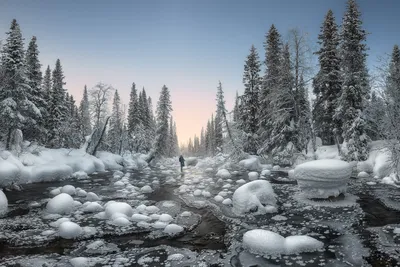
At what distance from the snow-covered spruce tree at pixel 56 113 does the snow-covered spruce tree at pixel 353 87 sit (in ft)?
107

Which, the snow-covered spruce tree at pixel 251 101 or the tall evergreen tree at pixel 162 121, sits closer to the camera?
the snow-covered spruce tree at pixel 251 101

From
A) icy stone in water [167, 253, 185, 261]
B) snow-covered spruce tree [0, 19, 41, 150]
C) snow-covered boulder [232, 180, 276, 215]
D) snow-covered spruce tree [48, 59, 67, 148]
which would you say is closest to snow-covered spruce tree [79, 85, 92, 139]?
snow-covered spruce tree [48, 59, 67, 148]

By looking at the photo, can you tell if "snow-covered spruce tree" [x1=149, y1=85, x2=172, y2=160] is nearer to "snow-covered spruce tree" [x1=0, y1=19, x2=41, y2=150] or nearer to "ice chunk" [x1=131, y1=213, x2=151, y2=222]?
"snow-covered spruce tree" [x1=0, y1=19, x2=41, y2=150]

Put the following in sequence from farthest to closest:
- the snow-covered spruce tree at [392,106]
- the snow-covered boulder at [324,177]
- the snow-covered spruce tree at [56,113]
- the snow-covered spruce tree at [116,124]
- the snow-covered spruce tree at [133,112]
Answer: the snow-covered spruce tree at [116,124], the snow-covered spruce tree at [133,112], the snow-covered spruce tree at [56,113], the snow-covered spruce tree at [392,106], the snow-covered boulder at [324,177]

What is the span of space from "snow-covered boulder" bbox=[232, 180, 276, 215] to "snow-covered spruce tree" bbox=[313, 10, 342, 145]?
17.3 meters

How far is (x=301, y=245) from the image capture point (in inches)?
248

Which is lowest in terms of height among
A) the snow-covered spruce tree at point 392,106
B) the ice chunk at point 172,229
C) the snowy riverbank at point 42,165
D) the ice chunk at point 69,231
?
the ice chunk at point 172,229

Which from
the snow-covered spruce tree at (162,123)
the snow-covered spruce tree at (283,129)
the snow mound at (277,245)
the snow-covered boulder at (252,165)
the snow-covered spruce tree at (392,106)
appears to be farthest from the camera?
the snow-covered spruce tree at (162,123)

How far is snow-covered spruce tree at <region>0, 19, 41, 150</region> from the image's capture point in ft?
76.3

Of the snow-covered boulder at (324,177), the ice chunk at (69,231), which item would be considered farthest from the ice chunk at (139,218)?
the snow-covered boulder at (324,177)

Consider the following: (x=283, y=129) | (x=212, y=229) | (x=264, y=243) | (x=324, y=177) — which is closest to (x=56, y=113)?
(x=283, y=129)

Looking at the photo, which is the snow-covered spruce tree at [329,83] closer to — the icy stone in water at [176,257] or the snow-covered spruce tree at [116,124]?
the icy stone in water at [176,257]

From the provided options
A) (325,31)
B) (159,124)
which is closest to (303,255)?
(325,31)

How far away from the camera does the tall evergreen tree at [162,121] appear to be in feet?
132
